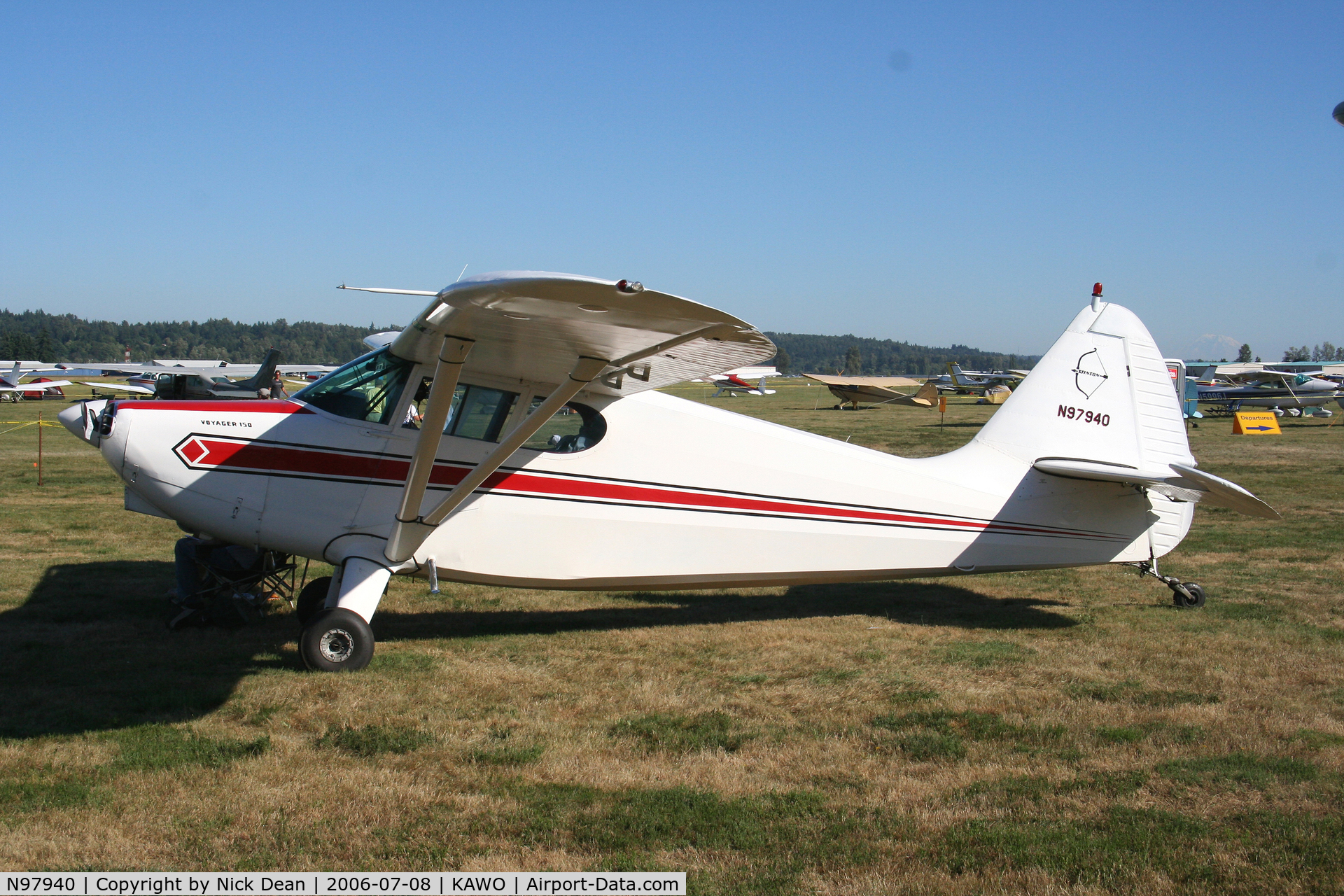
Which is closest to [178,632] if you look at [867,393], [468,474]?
[468,474]

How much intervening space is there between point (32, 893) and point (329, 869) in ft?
3.19

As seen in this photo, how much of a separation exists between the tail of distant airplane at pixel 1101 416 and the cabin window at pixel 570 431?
3.28m

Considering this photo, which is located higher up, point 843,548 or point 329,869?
point 843,548

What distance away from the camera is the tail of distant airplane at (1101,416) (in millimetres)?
7398

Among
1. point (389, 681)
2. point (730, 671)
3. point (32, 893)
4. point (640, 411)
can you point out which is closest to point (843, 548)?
point (730, 671)

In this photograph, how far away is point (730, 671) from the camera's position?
5965mm

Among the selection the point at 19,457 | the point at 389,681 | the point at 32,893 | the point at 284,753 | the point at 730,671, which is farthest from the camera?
the point at 19,457

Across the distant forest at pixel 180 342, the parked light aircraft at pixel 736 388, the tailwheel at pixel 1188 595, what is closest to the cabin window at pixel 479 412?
→ the tailwheel at pixel 1188 595

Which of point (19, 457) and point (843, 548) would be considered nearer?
point (843, 548)

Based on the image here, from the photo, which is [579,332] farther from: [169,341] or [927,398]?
[169,341]

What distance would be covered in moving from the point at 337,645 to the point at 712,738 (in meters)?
2.51

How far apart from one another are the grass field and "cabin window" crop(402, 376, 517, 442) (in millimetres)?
1531

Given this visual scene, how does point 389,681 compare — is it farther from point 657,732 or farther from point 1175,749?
point 1175,749

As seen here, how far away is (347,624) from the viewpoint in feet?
18.6
